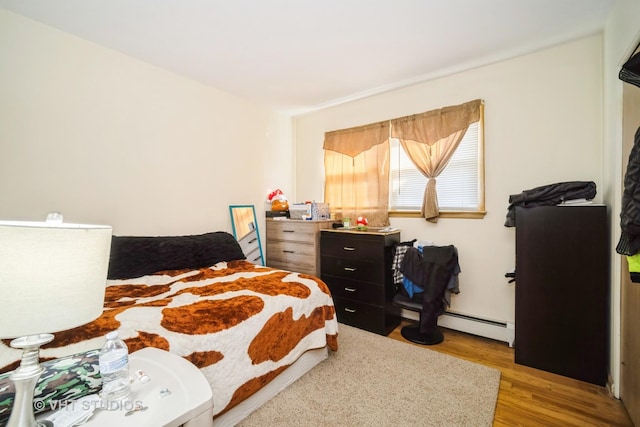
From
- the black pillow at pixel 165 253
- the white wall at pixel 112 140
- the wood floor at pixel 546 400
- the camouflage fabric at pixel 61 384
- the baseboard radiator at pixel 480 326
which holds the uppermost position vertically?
the white wall at pixel 112 140

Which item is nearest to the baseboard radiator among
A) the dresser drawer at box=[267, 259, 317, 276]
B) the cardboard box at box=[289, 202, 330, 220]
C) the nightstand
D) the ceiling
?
the dresser drawer at box=[267, 259, 317, 276]

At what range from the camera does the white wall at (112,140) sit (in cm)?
196

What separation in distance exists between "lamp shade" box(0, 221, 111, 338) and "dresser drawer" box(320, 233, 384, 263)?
7.63 feet

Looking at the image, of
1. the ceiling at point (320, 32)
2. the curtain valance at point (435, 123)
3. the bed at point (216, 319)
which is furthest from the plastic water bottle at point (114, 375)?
the curtain valance at point (435, 123)

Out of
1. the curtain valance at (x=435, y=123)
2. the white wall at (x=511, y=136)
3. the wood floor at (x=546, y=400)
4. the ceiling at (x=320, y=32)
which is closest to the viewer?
the wood floor at (x=546, y=400)

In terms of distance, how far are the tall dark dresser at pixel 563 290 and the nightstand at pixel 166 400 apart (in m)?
2.31

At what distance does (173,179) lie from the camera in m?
2.80

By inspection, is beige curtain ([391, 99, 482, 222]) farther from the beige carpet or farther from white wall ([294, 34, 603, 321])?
the beige carpet

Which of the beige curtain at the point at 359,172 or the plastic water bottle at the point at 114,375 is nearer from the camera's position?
the plastic water bottle at the point at 114,375

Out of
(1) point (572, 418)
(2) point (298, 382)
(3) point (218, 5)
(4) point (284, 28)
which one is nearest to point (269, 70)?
(4) point (284, 28)

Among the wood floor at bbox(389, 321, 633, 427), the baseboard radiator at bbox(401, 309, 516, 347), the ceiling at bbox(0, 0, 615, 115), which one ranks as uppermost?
the ceiling at bbox(0, 0, 615, 115)

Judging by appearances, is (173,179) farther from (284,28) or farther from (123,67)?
(284,28)

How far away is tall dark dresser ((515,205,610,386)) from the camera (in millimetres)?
1899

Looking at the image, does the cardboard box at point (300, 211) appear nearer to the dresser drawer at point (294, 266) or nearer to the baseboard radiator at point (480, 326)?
the dresser drawer at point (294, 266)
